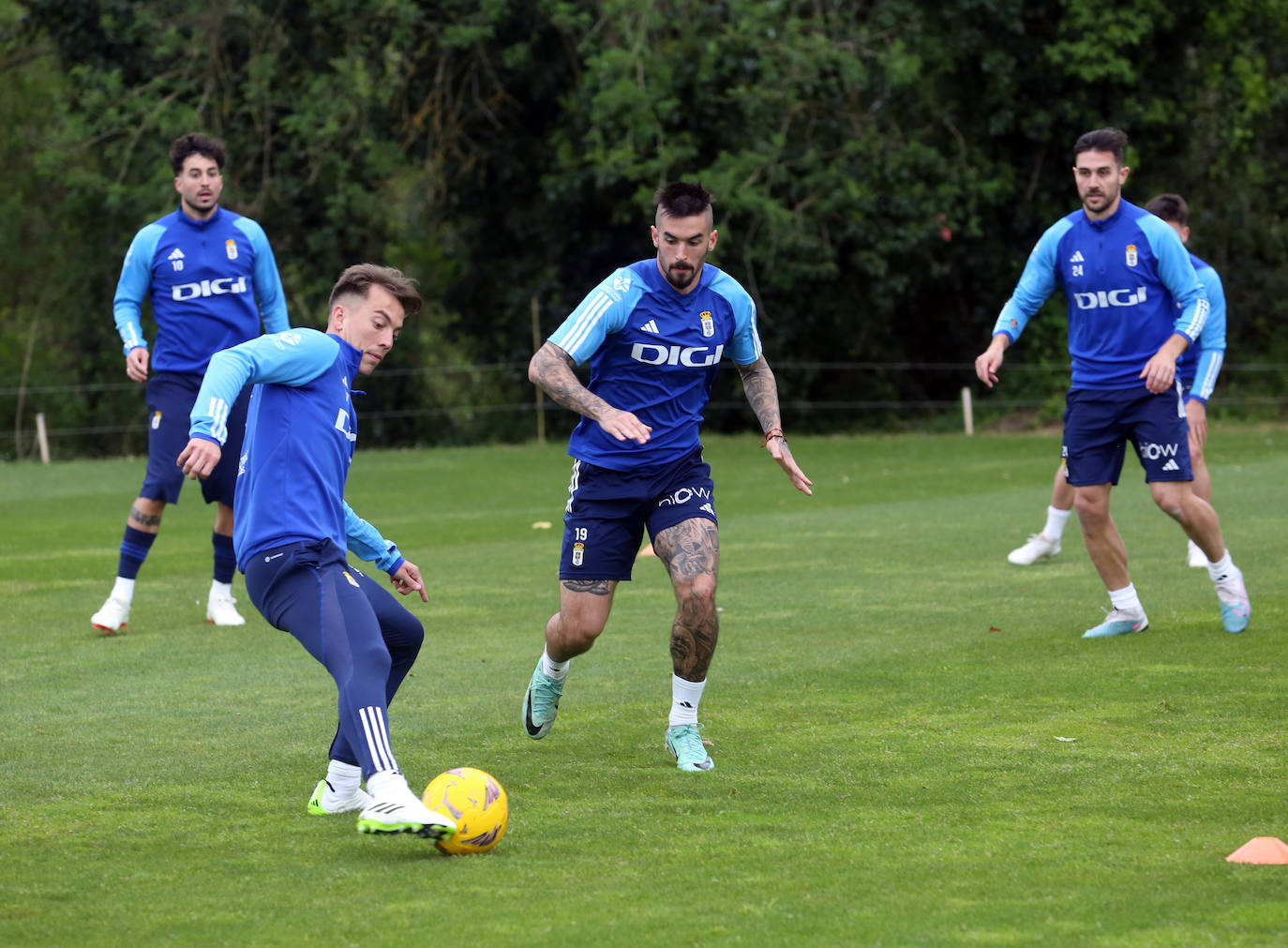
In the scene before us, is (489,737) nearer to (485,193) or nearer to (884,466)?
(884,466)

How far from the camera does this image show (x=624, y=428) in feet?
19.3

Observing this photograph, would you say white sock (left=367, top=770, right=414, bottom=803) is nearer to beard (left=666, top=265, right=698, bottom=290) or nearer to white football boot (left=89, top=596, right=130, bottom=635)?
beard (left=666, top=265, right=698, bottom=290)

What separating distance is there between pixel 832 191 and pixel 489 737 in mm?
21844

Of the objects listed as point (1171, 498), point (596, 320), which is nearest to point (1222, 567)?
point (1171, 498)

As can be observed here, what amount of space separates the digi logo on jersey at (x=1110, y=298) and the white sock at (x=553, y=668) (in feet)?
12.5

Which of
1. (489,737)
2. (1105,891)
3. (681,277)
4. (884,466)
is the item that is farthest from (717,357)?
(884,466)

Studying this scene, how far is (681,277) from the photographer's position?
20.8 feet

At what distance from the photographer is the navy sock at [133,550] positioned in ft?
31.9

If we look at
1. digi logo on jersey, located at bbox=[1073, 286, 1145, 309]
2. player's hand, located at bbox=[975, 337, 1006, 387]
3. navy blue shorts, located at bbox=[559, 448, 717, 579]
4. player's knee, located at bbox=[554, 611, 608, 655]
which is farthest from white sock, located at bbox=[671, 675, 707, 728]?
digi logo on jersey, located at bbox=[1073, 286, 1145, 309]

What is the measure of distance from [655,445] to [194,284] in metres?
4.46

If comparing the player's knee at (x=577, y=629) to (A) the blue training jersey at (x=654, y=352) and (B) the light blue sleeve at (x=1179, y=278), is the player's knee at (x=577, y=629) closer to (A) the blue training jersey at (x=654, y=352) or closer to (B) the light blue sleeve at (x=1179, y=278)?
(A) the blue training jersey at (x=654, y=352)

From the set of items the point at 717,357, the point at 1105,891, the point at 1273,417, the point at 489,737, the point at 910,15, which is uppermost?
the point at 910,15

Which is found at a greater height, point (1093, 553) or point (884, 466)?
point (1093, 553)

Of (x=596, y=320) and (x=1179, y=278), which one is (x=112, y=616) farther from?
(x=1179, y=278)
